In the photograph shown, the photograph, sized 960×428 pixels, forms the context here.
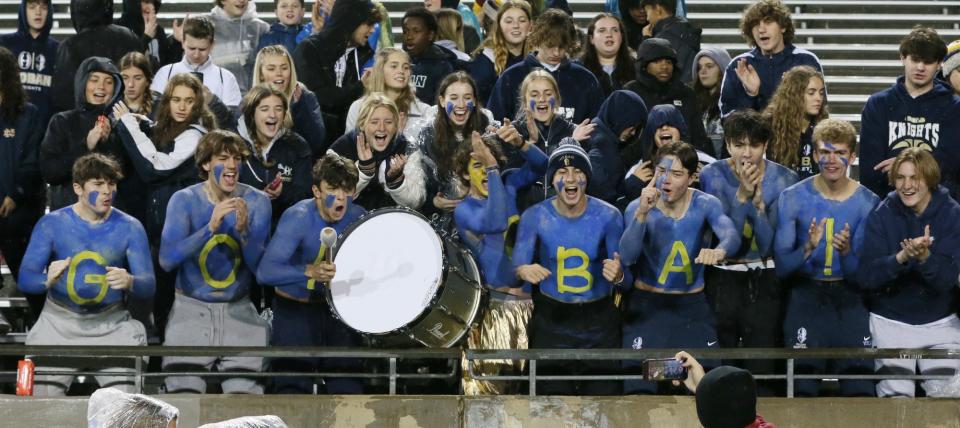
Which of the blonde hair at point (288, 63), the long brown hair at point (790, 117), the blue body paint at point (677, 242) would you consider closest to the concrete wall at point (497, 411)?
the blue body paint at point (677, 242)

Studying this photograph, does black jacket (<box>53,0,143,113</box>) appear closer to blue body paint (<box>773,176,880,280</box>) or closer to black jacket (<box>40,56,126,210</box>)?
black jacket (<box>40,56,126,210</box>)

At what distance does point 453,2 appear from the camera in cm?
1192

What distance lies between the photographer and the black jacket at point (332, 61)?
10414mm

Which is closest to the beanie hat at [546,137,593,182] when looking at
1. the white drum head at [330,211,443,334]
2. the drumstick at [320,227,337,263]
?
the white drum head at [330,211,443,334]

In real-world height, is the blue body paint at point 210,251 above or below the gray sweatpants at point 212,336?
above

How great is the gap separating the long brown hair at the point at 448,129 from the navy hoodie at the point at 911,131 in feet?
7.25

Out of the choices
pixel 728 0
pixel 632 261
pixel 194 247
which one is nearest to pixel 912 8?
pixel 728 0

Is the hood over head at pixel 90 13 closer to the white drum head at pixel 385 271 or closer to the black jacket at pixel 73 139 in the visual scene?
the black jacket at pixel 73 139

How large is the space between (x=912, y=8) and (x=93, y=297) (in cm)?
790

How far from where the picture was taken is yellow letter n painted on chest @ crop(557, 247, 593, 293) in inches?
348

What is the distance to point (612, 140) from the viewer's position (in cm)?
948

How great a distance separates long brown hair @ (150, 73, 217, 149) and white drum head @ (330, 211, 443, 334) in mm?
1450

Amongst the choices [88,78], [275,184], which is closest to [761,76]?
[275,184]

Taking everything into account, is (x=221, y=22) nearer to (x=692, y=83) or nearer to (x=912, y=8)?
(x=692, y=83)
